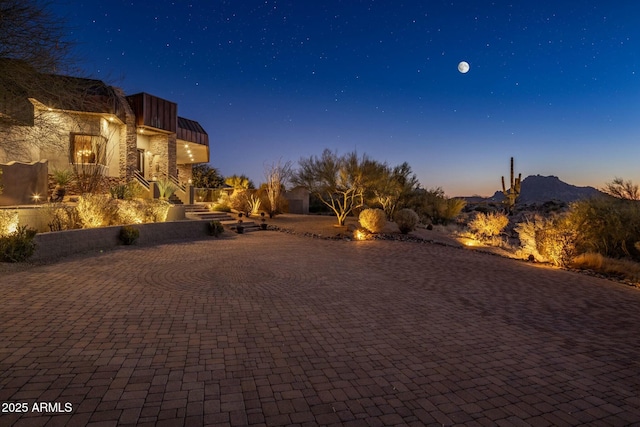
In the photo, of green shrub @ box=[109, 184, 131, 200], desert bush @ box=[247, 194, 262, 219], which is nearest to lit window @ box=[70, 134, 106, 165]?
green shrub @ box=[109, 184, 131, 200]

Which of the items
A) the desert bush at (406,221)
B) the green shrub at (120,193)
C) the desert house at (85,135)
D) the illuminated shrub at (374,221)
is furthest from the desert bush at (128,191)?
the desert bush at (406,221)

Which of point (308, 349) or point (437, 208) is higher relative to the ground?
point (437, 208)

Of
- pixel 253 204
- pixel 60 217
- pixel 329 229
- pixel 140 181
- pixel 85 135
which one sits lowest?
pixel 329 229

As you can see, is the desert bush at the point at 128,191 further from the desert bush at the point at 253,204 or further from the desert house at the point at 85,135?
the desert bush at the point at 253,204

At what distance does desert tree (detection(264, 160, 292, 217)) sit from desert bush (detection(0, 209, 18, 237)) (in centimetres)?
1416

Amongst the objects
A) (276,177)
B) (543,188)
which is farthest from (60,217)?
(543,188)

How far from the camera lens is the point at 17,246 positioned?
7879mm

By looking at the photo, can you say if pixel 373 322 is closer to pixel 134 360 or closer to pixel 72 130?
pixel 134 360

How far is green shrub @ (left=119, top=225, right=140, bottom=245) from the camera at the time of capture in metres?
11.1

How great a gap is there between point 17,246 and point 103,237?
2656 millimetres

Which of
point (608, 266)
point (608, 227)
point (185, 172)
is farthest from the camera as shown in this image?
point (185, 172)

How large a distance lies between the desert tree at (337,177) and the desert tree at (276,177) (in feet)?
6.50

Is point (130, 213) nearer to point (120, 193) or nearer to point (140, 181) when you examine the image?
point (120, 193)

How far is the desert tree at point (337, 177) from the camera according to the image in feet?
61.6
